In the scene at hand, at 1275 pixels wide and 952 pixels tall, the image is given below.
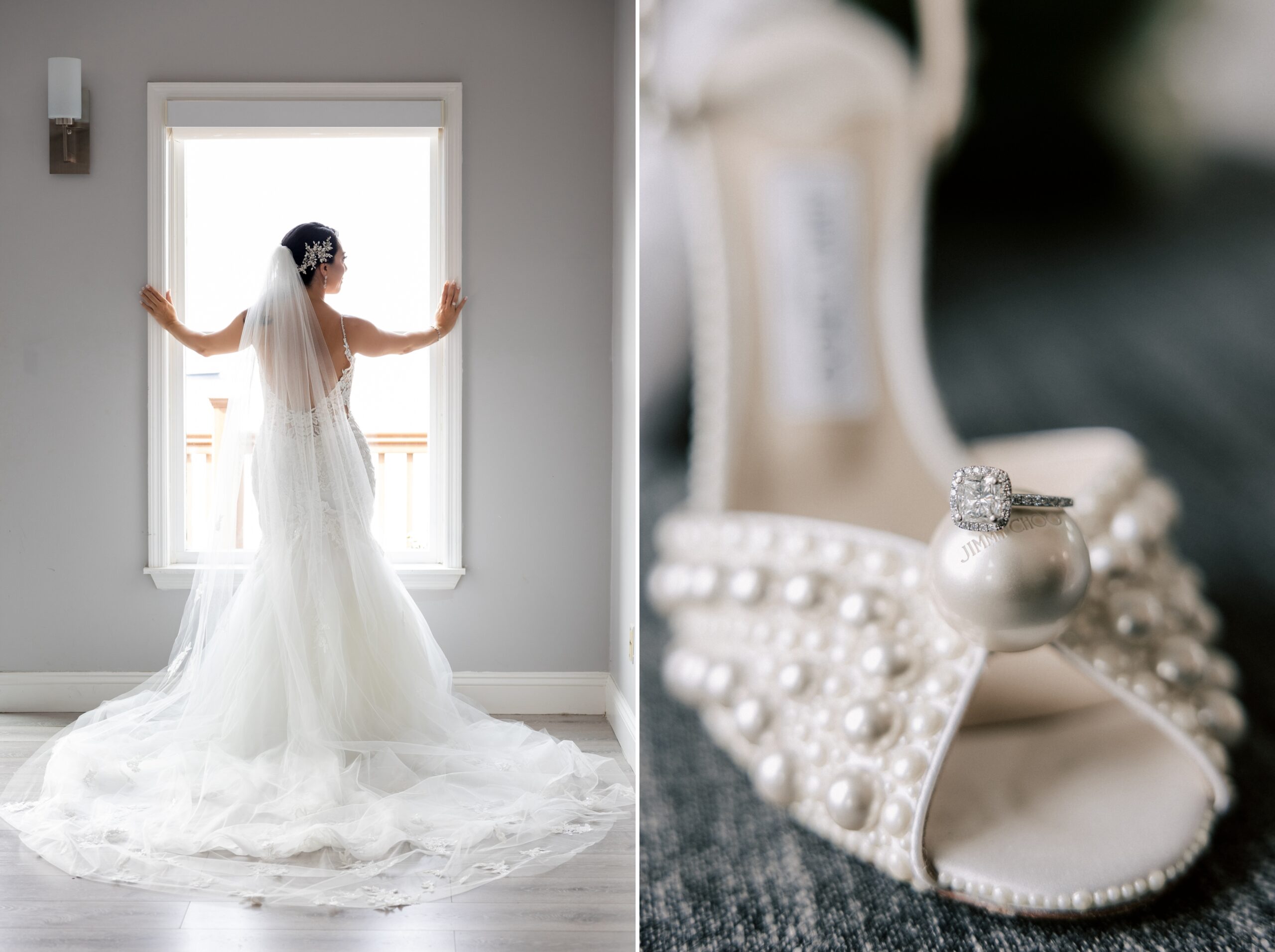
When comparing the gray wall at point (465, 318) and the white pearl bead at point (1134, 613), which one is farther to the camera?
the gray wall at point (465, 318)

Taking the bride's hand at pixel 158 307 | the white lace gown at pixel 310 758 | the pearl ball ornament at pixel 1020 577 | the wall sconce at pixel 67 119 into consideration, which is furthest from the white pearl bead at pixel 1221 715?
the wall sconce at pixel 67 119

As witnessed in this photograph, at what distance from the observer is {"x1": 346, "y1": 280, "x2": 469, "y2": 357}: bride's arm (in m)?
2.05

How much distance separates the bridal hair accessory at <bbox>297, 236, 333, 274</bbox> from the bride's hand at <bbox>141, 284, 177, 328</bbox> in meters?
0.42

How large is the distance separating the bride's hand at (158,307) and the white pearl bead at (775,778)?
2102 millimetres

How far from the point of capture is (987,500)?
407 mm

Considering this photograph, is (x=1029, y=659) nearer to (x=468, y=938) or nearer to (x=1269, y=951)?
(x=1269, y=951)

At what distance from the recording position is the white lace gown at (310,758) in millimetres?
1480

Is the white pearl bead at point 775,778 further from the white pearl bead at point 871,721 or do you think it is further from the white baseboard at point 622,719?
the white baseboard at point 622,719

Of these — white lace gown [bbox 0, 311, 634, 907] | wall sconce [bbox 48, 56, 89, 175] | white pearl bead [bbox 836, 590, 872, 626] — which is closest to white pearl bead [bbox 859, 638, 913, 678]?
white pearl bead [bbox 836, 590, 872, 626]

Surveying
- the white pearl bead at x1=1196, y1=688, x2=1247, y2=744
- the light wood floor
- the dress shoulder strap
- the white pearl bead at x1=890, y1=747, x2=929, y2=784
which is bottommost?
the light wood floor

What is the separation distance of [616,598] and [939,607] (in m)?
1.97

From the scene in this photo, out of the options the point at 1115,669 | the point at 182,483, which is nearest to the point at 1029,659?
the point at 1115,669

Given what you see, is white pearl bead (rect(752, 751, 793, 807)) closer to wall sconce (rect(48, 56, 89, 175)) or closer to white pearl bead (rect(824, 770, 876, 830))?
white pearl bead (rect(824, 770, 876, 830))

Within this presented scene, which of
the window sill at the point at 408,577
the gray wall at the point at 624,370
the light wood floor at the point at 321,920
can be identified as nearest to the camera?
the light wood floor at the point at 321,920
